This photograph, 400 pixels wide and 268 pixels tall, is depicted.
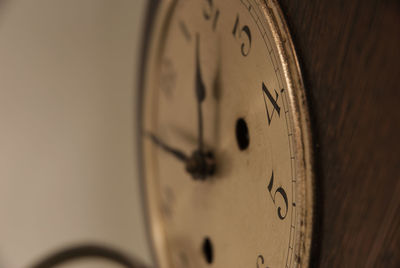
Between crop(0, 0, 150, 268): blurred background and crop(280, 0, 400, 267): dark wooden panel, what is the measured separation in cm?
76

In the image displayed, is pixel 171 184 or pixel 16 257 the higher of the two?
pixel 171 184

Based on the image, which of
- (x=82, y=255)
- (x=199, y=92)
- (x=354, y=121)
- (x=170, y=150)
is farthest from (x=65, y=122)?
(x=354, y=121)

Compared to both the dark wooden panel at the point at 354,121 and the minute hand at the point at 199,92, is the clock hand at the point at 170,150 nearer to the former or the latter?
the minute hand at the point at 199,92

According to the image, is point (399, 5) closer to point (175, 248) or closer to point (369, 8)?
point (369, 8)

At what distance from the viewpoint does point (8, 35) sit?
1.00m

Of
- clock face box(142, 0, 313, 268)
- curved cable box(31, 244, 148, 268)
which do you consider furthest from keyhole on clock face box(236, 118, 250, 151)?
curved cable box(31, 244, 148, 268)

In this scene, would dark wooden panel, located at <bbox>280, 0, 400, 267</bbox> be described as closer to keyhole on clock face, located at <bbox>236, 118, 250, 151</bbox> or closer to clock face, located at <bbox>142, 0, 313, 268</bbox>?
clock face, located at <bbox>142, 0, 313, 268</bbox>

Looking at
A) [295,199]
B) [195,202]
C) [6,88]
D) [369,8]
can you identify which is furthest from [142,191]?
[369,8]

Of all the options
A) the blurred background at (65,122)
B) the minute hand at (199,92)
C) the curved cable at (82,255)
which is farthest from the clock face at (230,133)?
the blurred background at (65,122)

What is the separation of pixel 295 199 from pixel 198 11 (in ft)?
0.99

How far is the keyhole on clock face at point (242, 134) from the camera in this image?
0.50 meters

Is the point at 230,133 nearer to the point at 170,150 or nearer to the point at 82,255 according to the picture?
the point at 170,150

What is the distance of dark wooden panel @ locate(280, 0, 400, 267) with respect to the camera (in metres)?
0.34

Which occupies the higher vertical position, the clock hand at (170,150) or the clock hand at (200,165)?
the clock hand at (170,150)
